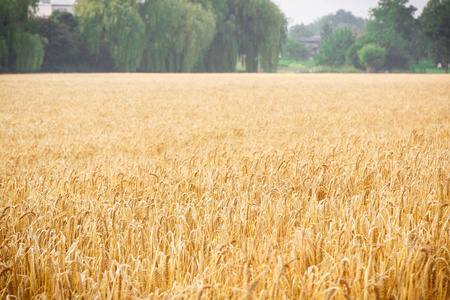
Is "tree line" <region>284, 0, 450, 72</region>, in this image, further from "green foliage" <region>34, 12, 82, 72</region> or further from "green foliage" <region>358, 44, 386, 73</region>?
"green foliage" <region>34, 12, 82, 72</region>

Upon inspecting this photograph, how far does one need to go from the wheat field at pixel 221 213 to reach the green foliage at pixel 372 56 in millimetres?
79194

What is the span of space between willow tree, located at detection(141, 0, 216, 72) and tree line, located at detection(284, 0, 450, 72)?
42.5 metres

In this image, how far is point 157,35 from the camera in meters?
55.4

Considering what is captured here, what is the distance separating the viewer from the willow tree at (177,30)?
176 feet

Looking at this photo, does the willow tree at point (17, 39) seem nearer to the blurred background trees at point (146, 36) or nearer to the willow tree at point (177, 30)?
the blurred background trees at point (146, 36)

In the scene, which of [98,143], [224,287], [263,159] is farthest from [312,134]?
[224,287]

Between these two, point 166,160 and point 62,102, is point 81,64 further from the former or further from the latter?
point 166,160

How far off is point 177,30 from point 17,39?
1847 cm

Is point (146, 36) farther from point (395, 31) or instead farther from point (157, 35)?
point (395, 31)

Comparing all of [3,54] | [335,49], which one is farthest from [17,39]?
[335,49]

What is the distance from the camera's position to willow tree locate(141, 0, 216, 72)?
5366cm

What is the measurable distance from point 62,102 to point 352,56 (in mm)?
84763

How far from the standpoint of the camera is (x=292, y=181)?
16.1 feet

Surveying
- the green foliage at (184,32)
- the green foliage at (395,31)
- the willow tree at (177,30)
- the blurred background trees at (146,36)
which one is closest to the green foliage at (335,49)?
the green foliage at (395,31)
